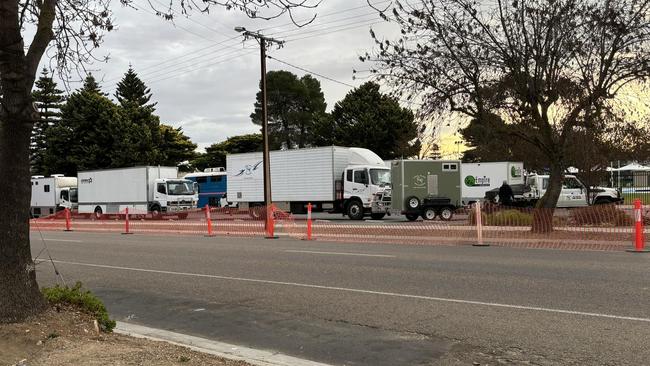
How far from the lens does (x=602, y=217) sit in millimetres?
19781

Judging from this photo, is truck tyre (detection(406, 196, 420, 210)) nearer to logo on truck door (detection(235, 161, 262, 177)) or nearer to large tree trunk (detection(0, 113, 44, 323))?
logo on truck door (detection(235, 161, 262, 177))

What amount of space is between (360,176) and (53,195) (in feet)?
90.5

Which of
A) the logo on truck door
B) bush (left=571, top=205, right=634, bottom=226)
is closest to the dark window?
the logo on truck door

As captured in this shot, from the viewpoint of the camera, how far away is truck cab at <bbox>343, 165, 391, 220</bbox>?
2850cm

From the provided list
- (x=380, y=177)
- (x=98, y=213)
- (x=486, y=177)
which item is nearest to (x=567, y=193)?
(x=486, y=177)

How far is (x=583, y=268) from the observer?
11.0 metres

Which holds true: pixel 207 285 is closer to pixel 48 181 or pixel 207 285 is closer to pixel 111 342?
pixel 111 342

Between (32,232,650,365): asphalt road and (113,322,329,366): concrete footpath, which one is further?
(32,232,650,365): asphalt road

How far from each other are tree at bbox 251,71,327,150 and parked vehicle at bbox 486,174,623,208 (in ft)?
124

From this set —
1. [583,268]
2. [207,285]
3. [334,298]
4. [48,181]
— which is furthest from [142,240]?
[48,181]

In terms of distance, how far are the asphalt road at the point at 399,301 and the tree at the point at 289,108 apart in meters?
56.1

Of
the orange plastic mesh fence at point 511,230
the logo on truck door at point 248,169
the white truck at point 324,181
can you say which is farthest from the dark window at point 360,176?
the logo on truck door at point 248,169

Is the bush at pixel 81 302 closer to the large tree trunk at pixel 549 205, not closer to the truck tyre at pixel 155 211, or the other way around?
the large tree trunk at pixel 549 205

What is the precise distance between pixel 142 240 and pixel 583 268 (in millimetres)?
14565
